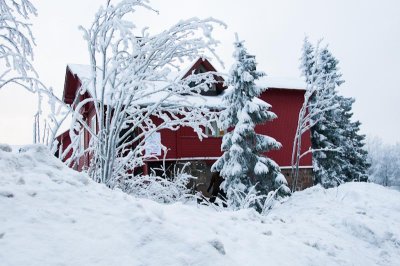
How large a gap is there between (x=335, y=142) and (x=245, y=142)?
582 inches

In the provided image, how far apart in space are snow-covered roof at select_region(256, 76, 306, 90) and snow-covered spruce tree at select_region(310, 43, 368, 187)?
1578 mm

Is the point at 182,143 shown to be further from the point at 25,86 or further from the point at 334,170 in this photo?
the point at 25,86

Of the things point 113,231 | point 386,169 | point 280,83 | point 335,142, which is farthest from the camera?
point 386,169

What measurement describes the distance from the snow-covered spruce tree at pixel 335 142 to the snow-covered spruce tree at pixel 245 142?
10295mm

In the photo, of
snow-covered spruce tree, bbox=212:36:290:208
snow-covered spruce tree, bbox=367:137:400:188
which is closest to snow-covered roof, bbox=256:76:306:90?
snow-covered spruce tree, bbox=212:36:290:208

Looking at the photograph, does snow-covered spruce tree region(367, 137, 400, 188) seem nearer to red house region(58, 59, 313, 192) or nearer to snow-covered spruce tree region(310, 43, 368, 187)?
snow-covered spruce tree region(310, 43, 368, 187)

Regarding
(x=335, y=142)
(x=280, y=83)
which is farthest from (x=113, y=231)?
(x=335, y=142)

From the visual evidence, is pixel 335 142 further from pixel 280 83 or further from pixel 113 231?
pixel 113 231

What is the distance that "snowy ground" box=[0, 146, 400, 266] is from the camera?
2.41 metres

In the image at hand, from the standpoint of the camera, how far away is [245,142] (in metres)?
14.3

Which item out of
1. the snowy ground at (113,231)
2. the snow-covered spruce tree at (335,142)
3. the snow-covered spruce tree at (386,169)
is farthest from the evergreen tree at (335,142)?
the snow-covered spruce tree at (386,169)

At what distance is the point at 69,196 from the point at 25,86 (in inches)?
70.0

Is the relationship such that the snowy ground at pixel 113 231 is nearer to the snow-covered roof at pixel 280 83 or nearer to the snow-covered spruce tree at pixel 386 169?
Result: the snow-covered roof at pixel 280 83

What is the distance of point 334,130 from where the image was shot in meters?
26.6
